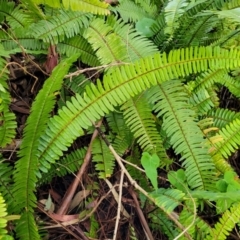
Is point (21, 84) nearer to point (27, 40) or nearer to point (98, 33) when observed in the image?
point (27, 40)

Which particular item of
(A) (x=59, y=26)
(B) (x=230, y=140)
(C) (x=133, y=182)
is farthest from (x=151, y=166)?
(A) (x=59, y=26)

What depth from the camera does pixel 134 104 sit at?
1.81 m

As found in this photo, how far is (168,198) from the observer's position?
154 centimetres

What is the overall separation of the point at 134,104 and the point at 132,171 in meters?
0.33

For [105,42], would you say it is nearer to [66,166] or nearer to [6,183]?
[66,166]

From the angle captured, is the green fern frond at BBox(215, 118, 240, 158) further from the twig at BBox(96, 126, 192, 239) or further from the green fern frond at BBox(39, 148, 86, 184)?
the green fern frond at BBox(39, 148, 86, 184)

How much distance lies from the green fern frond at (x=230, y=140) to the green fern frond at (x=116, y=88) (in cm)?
34

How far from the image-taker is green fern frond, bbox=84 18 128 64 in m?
1.85

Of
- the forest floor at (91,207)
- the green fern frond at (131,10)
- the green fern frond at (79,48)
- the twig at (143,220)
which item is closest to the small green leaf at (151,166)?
the forest floor at (91,207)

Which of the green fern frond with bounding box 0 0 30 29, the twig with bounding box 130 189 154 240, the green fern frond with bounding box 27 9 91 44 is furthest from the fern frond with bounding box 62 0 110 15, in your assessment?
the twig with bounding box 130 189 154 240

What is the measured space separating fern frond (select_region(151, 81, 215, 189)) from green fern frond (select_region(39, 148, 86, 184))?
43cm

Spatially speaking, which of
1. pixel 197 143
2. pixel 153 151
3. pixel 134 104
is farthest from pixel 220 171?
pixel 134 104

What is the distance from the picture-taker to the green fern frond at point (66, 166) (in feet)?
5.71

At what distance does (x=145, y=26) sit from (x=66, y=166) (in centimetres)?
88
